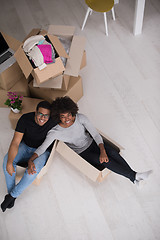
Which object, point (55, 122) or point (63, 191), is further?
point (63, 191)

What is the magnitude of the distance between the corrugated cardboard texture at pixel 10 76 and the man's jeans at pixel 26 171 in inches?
24.4

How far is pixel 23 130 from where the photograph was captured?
234 cm

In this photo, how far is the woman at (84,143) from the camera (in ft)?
7.55

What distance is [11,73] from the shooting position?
262 centimetres

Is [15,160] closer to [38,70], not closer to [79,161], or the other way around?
[79,161]

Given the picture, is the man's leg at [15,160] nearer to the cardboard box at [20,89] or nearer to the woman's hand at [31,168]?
the woman's hand at [31,168]

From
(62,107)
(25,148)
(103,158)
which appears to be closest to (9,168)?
(25,148)

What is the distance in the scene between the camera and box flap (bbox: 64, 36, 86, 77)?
8.46 feet

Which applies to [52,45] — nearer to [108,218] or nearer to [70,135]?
[70,135]

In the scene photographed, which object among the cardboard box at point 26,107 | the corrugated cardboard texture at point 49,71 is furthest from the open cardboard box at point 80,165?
the corrugated cardboard texture at point 49,71

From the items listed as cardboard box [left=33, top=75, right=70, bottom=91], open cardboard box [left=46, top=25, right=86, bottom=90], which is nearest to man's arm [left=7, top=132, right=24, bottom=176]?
cardboard box [left=33, top=75, right=70, bottom=91]

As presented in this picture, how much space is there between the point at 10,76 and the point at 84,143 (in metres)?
0.96

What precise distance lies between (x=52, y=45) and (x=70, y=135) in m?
0.83

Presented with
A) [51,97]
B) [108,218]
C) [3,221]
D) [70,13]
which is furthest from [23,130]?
[70,13]
